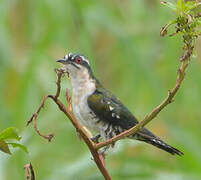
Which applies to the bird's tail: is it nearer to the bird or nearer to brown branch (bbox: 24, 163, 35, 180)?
the bird

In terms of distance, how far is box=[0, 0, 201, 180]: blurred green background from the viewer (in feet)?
14.3

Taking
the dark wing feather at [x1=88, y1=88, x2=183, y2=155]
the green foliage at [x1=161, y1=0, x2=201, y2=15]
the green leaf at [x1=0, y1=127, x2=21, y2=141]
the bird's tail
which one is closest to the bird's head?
the dark wing feather at [x1=88, y1=88, x2=183, y2=155]

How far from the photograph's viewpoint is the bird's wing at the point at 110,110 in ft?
12.0

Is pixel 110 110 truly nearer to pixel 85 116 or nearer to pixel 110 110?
pixel 110 110

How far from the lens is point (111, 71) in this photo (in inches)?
217

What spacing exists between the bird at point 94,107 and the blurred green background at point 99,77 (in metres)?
0.36

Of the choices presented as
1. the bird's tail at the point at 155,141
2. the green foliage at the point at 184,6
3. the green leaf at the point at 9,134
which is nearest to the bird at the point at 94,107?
the bird's tail at the point at 155,141

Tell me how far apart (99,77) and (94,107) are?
1393 millimetres

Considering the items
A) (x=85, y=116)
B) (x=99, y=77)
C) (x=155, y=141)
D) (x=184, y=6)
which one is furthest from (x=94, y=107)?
(x=184, y=6)

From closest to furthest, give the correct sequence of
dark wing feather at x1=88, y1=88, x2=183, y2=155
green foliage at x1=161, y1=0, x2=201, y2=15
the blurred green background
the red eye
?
green foliage at x1=161, y1=0, x2=201, y2=15, dark wing feather at x1=88, y1=88, x2=183, y2=155, the red eye, the blurred green background

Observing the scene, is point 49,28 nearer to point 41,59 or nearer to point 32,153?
point 41,59

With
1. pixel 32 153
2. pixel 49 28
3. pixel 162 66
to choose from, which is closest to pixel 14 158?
pixel 32 153

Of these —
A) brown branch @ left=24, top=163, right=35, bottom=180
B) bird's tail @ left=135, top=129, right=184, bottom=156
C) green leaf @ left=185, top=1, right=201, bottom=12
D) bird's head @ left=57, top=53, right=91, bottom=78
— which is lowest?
brown branch @ left=24, top=163, right=35, bottom=180

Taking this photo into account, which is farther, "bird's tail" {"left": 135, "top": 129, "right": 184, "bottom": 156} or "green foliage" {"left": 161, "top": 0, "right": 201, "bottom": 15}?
"bird's tail" {"left": 135, "top": 129, "right": 184, "bottom": 156}
